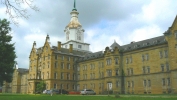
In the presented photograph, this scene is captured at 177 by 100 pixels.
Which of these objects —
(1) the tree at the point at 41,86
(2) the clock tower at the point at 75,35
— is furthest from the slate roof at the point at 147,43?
(2) the clock tower at the point at 75,35

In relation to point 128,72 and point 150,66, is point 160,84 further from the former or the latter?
point 128,72

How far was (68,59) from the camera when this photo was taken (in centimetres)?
7794

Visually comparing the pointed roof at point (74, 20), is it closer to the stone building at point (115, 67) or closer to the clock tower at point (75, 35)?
the clock tower at point (75, 35)

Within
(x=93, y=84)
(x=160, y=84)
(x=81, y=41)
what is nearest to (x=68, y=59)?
(x=93, y=84)

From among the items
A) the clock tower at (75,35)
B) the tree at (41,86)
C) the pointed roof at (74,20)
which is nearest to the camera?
the tree at (41,86)

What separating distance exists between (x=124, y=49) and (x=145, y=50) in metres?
8.19

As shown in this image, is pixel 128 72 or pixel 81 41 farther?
pixel 81 41

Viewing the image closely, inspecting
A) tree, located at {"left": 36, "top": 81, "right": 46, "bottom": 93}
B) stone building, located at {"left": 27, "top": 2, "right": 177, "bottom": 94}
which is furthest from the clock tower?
tree, located at {"left": 36, "top": 81, "right": 46, "bottom": 93}

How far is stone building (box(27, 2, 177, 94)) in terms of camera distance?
5094cm

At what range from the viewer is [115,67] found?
61.5 m

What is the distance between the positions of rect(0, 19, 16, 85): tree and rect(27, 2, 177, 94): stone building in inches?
824

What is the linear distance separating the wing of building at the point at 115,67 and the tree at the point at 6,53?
68.2 feet

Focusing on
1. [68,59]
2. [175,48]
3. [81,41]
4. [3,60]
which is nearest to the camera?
[175,48]

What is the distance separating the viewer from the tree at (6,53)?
50.6m
